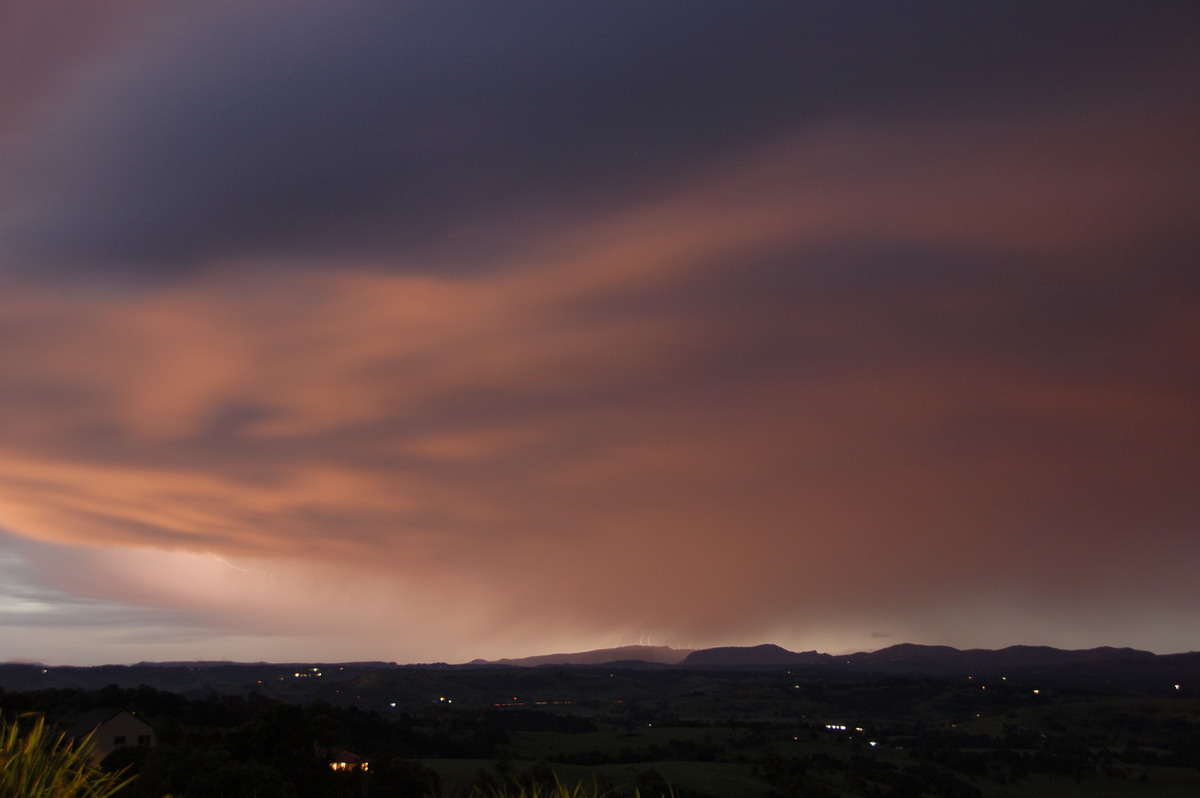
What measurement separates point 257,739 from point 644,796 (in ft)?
75.9

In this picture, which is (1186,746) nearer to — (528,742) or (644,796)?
(528,742)

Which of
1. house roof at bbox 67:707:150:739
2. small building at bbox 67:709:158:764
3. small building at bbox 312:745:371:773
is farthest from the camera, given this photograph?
small building at bbox 67:709:158:764

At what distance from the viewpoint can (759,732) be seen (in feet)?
412

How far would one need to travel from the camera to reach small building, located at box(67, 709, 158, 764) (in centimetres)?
6609

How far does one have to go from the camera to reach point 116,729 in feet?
224

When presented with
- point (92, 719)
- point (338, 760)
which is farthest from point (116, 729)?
point (338, 760)

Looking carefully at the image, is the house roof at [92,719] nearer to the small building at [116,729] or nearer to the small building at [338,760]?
the small building at [116,729]

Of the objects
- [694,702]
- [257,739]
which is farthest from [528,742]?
[694,702]

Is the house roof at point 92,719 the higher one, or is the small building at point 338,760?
the house roof at point 92,719

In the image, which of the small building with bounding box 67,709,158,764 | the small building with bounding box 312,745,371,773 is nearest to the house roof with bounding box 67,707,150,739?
the small building with bounding box 67,709,158,764

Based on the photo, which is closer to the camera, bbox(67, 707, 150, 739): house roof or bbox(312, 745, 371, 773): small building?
bbox(312, 745, 371, 773): small building

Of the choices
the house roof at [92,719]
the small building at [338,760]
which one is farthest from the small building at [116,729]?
the small building at [338,760]

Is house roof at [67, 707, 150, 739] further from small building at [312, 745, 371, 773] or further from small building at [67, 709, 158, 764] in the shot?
small building at [312, 745, 371, 773]

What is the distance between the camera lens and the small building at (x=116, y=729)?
2602 inches
